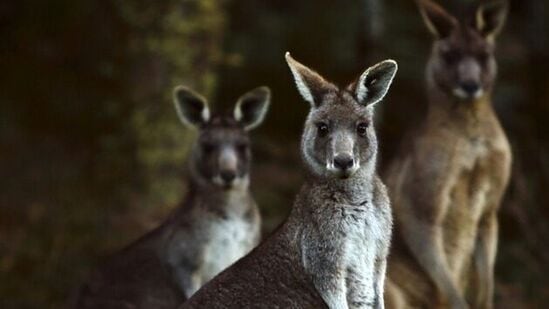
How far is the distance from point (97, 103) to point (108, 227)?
7.10 feet

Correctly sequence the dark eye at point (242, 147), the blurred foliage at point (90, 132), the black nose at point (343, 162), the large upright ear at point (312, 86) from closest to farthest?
the black nose at point (343, 162), the large upright ear at point (312, 86), the dark eye at point (242, 147), the blurred foliage at point (90, 132)

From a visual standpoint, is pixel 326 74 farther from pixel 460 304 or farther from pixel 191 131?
pixel 460 304

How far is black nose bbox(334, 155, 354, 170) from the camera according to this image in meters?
6.91

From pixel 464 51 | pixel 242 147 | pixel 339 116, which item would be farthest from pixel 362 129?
pixel 464 51

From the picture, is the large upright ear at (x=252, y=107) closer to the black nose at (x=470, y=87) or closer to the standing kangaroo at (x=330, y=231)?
the black nose at (x=470, y=87)

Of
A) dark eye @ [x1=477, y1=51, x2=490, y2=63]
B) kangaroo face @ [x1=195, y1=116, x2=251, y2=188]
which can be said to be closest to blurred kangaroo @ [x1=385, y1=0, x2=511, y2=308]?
dark eye @ [x1=477, y1=51, x2=490, y2=63]

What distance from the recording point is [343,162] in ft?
22.7

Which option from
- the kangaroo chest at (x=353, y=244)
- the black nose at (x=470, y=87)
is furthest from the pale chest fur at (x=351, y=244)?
the black nose at (x=470, y=87)

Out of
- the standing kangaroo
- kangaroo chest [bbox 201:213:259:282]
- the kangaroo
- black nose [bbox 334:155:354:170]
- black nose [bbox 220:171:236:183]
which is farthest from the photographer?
black nose [bbox 220:171:236:183]

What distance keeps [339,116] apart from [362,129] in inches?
5.0

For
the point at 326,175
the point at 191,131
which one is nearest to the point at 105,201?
the point at 191,131

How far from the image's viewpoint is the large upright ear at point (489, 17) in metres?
9.70

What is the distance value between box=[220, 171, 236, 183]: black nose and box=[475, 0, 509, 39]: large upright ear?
6.05 feet

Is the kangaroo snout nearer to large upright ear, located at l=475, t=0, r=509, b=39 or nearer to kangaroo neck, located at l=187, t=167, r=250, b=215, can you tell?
kangaroo neck, located at l=187, t=167, r=250, b=215
